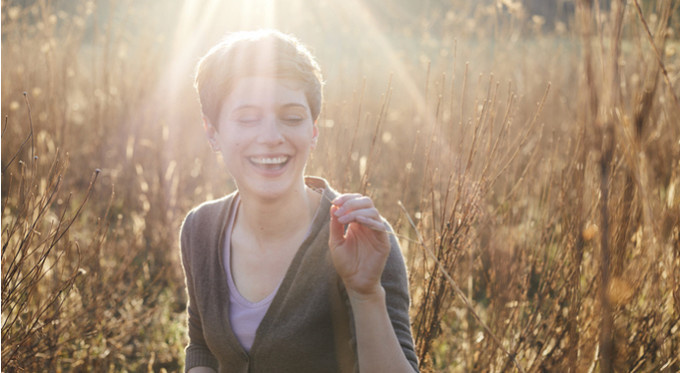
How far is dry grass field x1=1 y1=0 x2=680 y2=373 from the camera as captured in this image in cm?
112

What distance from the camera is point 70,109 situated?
434 centimetres

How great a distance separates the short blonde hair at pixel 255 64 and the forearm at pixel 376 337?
2.05ft

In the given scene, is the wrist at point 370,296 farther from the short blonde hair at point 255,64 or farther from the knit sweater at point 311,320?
the short blonde hair at point 255,64

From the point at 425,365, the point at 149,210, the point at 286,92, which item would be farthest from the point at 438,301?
the point at 149,210

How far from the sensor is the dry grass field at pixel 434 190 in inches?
44.1

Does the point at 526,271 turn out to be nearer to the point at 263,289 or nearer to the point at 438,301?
the point at 438,301

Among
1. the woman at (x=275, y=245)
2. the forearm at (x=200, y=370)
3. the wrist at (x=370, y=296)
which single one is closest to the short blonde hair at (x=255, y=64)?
the woman at (x=275, y=245)

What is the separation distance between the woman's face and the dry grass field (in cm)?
26

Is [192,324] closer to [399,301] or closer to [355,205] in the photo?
[399,301]

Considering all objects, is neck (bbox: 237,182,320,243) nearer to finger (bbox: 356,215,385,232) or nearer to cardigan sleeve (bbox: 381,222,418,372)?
cardigan sleeve (bbox: 381,222,418,372)

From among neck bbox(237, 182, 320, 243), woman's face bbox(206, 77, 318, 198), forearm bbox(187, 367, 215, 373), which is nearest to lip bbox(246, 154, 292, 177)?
woman's face bbox(206, 77, 318, 198)

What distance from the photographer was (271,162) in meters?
1.54

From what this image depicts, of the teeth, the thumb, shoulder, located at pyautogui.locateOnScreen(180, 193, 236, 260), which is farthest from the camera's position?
shoulder, located at pyautogui.locateOnScreen(180, 193, 236, 260)

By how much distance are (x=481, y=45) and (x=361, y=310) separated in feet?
10.1
